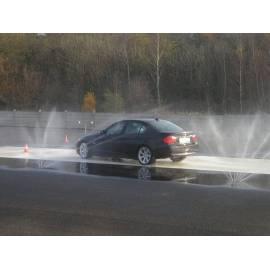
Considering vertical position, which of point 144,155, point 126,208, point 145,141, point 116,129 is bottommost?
point 126,208

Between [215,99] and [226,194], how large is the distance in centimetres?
1764

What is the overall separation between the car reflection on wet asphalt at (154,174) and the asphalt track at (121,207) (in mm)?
513

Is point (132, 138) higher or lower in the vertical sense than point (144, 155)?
higher

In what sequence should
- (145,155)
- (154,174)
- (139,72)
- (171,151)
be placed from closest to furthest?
(154,174) < (171,151) < (145,155) < (139,72)

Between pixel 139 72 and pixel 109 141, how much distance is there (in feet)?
40.0

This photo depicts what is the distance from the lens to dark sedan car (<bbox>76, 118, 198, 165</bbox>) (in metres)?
12.4

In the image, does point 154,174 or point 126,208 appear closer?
point 126,208

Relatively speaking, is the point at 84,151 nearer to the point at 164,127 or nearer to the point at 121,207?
the point at 164,127

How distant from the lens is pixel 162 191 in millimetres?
8477

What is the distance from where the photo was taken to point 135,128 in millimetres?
13000

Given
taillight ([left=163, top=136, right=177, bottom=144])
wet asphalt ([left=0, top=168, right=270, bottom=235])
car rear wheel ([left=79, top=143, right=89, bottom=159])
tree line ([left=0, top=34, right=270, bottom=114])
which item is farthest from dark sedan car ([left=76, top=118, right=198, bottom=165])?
tree line ([left=0, top=34, right=270, bottom=114])

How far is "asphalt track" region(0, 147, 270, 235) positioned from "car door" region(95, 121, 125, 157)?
2872 millimetres

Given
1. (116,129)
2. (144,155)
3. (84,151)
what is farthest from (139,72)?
(144,155)

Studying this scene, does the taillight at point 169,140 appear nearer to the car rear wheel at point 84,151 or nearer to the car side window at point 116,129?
the car side window at point 116,129
